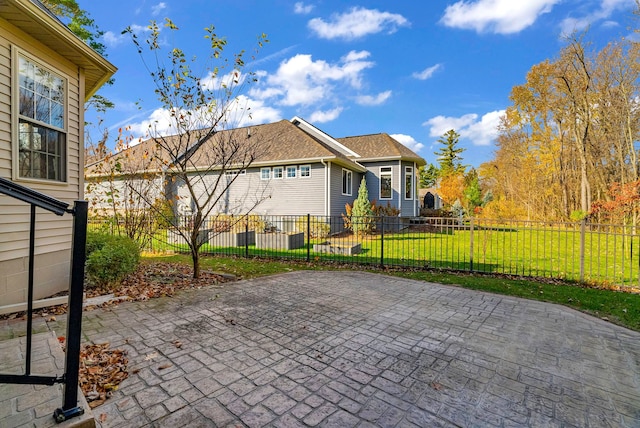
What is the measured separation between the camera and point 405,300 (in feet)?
17.3

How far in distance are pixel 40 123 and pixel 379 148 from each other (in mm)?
16760

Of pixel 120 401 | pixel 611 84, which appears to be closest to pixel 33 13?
pixel 120 401

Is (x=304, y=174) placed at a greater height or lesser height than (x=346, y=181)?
greater

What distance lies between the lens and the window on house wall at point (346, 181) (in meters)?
16.7

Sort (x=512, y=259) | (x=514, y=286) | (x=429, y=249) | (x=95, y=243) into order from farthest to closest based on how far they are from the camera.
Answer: (x=429, y=249)
(x=512, y=259)
(x=514, y=286)
(x=95, y=243)

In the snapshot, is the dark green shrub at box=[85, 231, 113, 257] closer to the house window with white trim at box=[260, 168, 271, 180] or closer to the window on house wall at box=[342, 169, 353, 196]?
the house window with white trim at box=[260, 168, 271, 180]

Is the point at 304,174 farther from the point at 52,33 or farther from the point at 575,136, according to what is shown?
the point at 575,136

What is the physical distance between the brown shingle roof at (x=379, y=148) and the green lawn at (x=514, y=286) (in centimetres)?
1110

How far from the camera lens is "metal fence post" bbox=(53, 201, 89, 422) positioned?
1.74m

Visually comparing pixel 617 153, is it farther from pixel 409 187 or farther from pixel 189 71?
pixel 189 71

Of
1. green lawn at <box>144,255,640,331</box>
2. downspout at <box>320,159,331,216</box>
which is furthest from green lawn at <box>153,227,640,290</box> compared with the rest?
downspout at <box>320,159,331,216</box>

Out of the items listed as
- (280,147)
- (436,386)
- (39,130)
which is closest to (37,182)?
(39,130)

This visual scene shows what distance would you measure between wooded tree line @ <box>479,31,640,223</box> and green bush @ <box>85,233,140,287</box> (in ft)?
61.0

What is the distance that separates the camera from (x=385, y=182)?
18375mm
